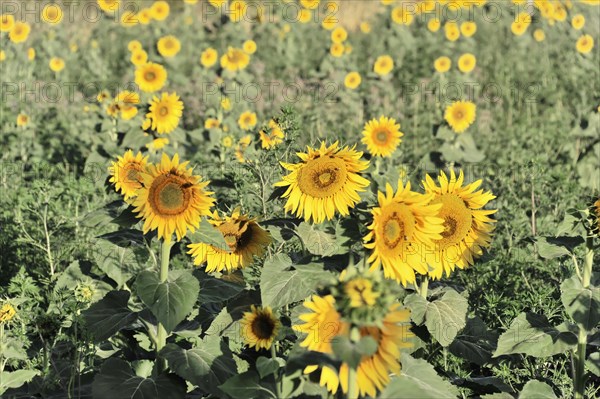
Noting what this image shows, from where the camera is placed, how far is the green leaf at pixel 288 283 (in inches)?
103

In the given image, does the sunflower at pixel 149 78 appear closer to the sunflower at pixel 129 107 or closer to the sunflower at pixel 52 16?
the sunflower at pixel 129 107

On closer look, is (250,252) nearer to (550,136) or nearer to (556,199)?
(556,199)

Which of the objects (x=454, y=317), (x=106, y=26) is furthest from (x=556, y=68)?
(x=454, y=317)

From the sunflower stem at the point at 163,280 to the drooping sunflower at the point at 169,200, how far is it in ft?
0.20

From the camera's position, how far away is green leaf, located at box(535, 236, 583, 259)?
278cm

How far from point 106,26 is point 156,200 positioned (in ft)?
35.9

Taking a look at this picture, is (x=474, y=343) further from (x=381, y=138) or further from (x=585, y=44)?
(x=585, y=44)

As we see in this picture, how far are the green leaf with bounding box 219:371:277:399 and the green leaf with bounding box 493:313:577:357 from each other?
35.5 inches

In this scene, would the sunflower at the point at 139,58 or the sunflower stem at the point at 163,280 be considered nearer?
the sunflower stem at the point at 163,280

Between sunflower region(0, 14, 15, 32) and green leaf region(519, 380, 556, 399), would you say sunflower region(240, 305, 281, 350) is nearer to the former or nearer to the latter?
green leaf region(519, 380, 556, 399)

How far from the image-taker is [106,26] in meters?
12.8

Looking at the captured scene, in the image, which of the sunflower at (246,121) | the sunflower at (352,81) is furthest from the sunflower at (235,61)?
the sunflower at (352,81)

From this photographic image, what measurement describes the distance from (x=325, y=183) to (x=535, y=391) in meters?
1.10

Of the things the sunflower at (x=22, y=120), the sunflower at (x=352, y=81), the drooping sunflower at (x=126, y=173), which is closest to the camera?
the drooping sunflower at (x=126, y=173)
